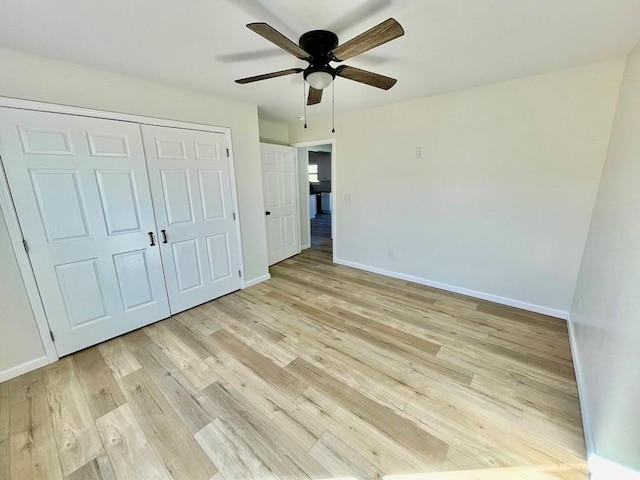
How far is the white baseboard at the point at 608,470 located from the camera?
41.7 inches

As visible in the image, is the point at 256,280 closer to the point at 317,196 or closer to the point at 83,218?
the point at 83,218

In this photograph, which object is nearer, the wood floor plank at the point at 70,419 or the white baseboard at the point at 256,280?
the wood floor plank at the point at 70,419

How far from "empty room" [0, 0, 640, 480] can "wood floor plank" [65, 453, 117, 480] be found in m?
0.01

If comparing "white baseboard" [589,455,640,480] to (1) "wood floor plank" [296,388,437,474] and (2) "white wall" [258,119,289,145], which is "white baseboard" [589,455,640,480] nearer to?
(1) "wood floor plank" [296,388,437,474]

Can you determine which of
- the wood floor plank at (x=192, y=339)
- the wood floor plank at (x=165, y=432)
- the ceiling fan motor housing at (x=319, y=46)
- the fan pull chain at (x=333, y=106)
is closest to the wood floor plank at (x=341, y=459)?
the wood floor plank at (x=165, y=432)

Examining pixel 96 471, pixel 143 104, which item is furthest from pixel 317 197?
pixel 96 471

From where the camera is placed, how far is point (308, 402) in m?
1.71

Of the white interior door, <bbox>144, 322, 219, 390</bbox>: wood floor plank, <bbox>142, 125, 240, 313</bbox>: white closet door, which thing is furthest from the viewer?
the white interior door

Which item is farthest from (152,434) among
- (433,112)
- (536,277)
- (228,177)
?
(433,112)

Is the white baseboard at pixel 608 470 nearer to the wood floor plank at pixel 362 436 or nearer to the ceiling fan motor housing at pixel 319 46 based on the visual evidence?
the wood floor plank at pixel 362 436

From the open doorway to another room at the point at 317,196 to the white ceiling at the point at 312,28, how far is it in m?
2.30

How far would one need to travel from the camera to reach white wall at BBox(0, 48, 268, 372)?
186 cm

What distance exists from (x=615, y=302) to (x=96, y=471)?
3034 millimetres

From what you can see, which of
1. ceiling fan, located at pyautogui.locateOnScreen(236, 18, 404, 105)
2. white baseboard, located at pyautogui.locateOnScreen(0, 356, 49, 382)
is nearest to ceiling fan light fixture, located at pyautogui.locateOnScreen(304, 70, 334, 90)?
ceiling fan, located at pyautogui.locateOnScreen(236, 18, 404, 105)
